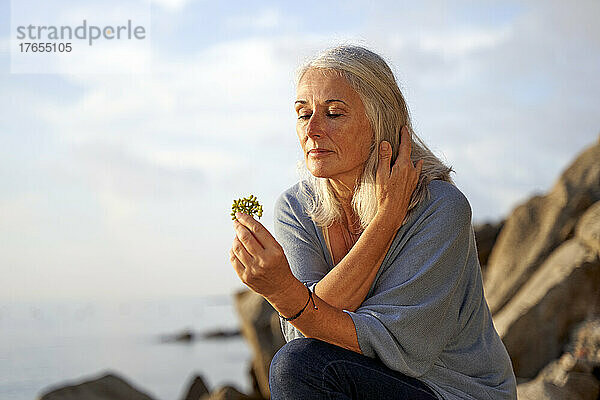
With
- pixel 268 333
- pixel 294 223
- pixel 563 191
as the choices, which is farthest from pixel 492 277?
pixel 294 223

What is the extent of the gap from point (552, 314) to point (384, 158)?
348cm

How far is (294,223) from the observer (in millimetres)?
3117

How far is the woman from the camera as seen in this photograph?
248cm

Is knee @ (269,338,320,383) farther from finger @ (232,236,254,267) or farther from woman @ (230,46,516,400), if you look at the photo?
finger @ (232,236,254,267)

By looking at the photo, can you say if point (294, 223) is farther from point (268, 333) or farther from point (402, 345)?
point (268, 333)

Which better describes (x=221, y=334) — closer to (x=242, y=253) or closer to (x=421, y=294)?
(x=421, y=294)

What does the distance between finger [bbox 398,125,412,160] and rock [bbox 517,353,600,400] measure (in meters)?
2.16

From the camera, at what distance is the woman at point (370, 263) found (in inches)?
97.7

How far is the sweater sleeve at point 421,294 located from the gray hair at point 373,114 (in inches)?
4.9

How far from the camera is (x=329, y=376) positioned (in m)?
2.46

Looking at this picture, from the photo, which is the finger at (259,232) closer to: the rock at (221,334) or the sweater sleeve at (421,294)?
the sweater sleeve at (421,294)

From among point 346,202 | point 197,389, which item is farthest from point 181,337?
point 346,202

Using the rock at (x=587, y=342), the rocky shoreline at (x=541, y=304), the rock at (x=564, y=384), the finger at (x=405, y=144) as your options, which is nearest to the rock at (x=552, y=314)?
the rocky shoreline at (x=541, y=304)

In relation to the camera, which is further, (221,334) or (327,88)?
(221,334)
